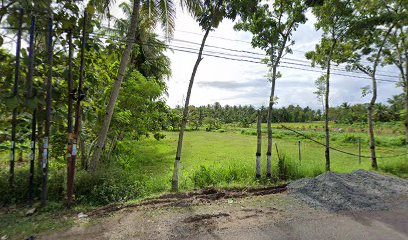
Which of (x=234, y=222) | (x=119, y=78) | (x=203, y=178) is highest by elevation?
(x=119, y=78)

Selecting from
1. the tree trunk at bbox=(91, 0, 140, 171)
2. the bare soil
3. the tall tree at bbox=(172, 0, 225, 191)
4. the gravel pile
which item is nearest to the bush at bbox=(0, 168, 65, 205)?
the tree trunk at bbox=(91, 0, 140, 171)

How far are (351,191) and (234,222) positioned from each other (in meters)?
3.43

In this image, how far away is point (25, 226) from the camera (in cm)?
436

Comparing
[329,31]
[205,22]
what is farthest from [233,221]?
[329,31]

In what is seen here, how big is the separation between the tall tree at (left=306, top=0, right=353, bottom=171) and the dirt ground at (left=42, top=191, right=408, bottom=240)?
439 cm

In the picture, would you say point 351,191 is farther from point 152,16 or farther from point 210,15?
point 152,16

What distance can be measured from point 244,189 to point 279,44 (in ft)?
16.2

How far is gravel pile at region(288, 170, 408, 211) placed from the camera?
567 centimetres

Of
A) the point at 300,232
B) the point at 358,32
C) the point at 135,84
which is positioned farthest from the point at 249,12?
the point at 300,232

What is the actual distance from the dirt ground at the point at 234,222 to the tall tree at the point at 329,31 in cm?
439

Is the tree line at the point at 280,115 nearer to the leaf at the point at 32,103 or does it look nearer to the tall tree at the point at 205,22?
the tall tree at the point at 205,22

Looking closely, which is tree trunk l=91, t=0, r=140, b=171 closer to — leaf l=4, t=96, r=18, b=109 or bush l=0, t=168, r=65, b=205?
bush l=0, t=168, r=65, b=205

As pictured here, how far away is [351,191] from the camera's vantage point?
20.7 feet

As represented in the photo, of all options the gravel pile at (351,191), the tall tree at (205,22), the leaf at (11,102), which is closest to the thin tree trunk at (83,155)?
the tall tree at (205,22)
